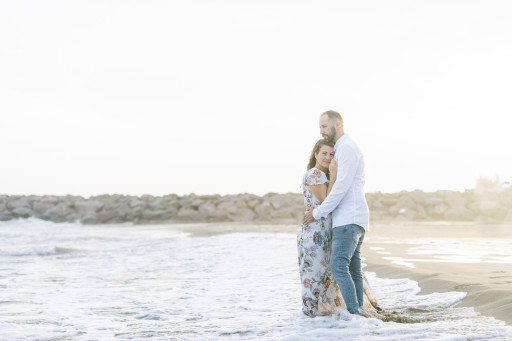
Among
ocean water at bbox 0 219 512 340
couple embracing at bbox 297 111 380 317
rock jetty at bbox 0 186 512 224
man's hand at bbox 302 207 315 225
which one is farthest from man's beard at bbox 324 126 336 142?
rock jetty at bbox 0 186 512 224

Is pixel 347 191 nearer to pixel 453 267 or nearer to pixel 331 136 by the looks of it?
pixel 331 136

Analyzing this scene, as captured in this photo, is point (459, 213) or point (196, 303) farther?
point (459, 213)

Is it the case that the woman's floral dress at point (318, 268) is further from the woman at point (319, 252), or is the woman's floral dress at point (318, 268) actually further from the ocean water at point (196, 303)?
the ocean water at point (196, 303)

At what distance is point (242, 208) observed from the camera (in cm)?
2467

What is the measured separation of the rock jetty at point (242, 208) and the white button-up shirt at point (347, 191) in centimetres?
1735

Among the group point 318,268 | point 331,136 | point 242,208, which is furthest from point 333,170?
point 242,208

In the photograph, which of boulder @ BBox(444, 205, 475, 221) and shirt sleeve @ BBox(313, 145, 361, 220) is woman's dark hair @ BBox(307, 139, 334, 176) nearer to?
shirt sleeve @ BBox(313, 145, 361, 220)

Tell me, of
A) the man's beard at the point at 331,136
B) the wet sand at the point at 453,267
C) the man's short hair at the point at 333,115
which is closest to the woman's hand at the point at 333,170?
the man's beard at the point at 331,136

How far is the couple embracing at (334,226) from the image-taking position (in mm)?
4887

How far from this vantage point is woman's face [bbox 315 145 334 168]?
520 cm

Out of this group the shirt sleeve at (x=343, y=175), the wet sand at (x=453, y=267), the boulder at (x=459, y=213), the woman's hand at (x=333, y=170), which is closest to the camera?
the shirt sleeve at (x=343, y=175)

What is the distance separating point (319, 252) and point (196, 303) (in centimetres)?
200

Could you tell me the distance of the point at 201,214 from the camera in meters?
25.2

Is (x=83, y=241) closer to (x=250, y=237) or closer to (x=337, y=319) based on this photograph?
(x=250, y=237)
